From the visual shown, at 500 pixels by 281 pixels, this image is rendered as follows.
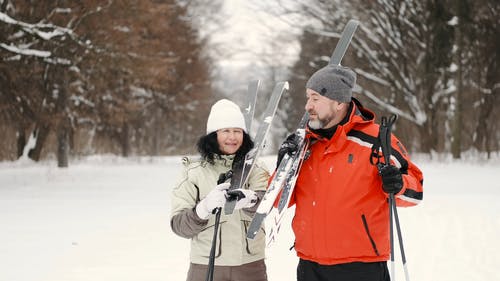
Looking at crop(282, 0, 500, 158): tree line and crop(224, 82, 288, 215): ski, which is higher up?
crop(282, 0, 500, 158): tree line

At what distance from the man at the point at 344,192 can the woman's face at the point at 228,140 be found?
552 mm

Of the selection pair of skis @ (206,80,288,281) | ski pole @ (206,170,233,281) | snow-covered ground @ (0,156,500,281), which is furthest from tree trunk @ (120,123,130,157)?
ski pole @ (206,170,233,281)

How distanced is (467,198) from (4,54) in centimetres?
1040

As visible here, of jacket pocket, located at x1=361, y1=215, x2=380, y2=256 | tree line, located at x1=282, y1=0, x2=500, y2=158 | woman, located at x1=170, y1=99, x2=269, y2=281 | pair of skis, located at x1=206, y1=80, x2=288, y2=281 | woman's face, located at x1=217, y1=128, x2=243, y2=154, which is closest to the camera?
jacket pocket, located at x1=361, y1=215, x2=380, y2=256

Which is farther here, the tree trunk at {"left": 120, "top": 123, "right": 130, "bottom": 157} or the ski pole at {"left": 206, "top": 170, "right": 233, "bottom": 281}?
the tree trunk at {"left": 120, "top": 123, "right": 130, "bottom": 157}

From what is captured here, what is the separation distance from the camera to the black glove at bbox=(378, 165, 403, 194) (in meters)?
2.68

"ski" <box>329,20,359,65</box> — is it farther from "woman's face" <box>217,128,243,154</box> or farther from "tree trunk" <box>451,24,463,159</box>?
"tree trunk" <box>451,24,463,159</box>

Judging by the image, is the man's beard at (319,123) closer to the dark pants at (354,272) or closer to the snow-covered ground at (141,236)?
the dark pants at (354,272)

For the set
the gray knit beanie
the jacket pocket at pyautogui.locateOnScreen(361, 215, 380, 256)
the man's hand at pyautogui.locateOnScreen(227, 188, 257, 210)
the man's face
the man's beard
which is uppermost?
the gray knit beanie

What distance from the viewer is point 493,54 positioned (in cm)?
2191

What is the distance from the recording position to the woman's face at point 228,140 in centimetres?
339

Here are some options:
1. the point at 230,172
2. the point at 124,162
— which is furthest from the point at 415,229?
the point at 124,162

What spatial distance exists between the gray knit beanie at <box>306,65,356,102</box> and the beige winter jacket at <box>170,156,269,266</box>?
0.70 metres

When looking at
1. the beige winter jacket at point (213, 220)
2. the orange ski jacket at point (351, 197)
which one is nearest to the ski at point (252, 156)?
the beige winter jacket at point (213, 220)
